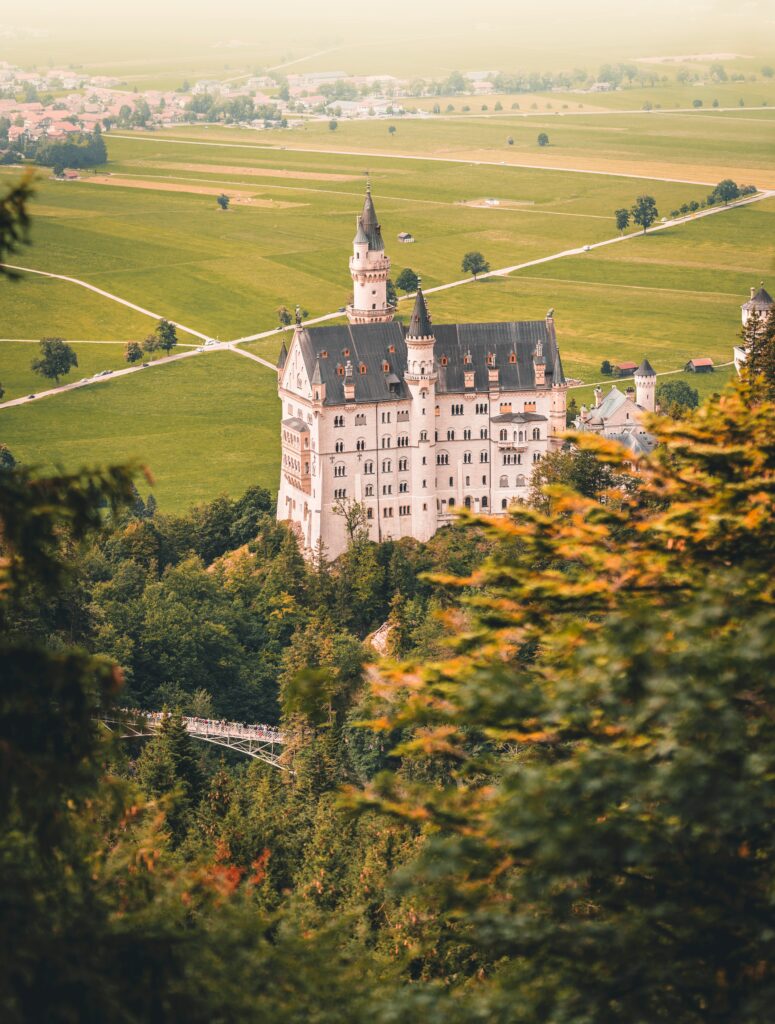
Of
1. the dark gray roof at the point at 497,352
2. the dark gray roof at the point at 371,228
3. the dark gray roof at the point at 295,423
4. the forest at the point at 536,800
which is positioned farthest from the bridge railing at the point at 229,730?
the forest at the point at 536,800

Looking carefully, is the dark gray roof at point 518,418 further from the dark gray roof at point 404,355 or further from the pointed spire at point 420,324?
the pointed spire at point 420,324

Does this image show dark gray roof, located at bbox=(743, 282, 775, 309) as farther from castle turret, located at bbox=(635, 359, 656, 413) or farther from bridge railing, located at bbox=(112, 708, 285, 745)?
bridge railing, located at bbox=(112, 708, 285, 745)

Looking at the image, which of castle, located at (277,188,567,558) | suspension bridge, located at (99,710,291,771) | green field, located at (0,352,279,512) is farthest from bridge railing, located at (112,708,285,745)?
green field, located at (0,352,279,512)

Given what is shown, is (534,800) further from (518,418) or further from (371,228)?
(371,228)

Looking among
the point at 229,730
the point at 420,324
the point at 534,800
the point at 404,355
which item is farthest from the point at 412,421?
the point at 534,800

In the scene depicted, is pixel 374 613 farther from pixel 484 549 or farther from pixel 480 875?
pixel 480 875
